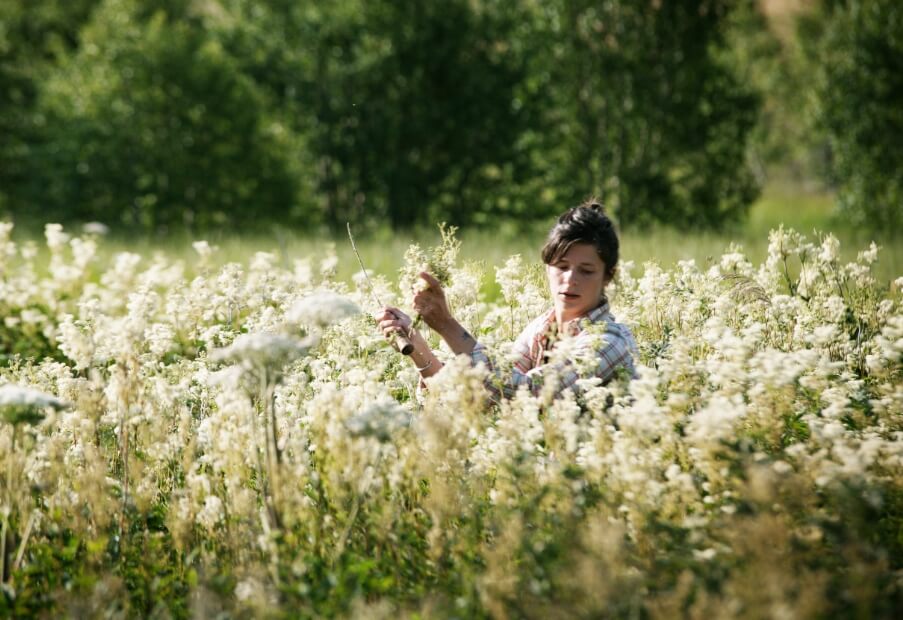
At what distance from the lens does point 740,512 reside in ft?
8.98

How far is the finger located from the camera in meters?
4.06

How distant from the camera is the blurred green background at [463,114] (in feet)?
60.6

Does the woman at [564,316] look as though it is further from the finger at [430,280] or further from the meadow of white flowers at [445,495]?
the meadow of white flowers at [445,495]

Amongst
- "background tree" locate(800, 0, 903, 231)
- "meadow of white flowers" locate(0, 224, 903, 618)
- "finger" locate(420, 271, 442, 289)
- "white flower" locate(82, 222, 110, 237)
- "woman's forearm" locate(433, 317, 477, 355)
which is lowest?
"meadow of white flowers" locate(0, 224, 903, 618)

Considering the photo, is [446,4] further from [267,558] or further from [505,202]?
[267,558]

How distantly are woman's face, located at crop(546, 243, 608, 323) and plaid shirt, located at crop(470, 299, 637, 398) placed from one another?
65 millimetres

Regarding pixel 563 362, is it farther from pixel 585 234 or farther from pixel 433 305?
pixel 585 234

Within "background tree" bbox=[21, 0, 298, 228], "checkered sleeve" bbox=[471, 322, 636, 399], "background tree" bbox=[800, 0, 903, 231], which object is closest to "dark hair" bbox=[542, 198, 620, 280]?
"checkered sleeve" bbox=[471, 322, 636, 399]

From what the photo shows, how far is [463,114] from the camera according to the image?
773 inches

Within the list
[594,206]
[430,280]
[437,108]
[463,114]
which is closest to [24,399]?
[430,280]

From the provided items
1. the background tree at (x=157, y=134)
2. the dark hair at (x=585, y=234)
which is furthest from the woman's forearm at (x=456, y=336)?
the background tree at (x=157, y=134)

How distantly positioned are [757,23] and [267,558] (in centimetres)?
4728

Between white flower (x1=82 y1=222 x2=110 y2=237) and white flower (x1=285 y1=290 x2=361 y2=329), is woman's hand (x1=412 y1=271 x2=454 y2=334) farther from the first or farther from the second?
white flower (x1=82 y1=222 x2=110 y2=237)

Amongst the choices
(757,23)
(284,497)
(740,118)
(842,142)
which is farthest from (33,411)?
(757,23)
